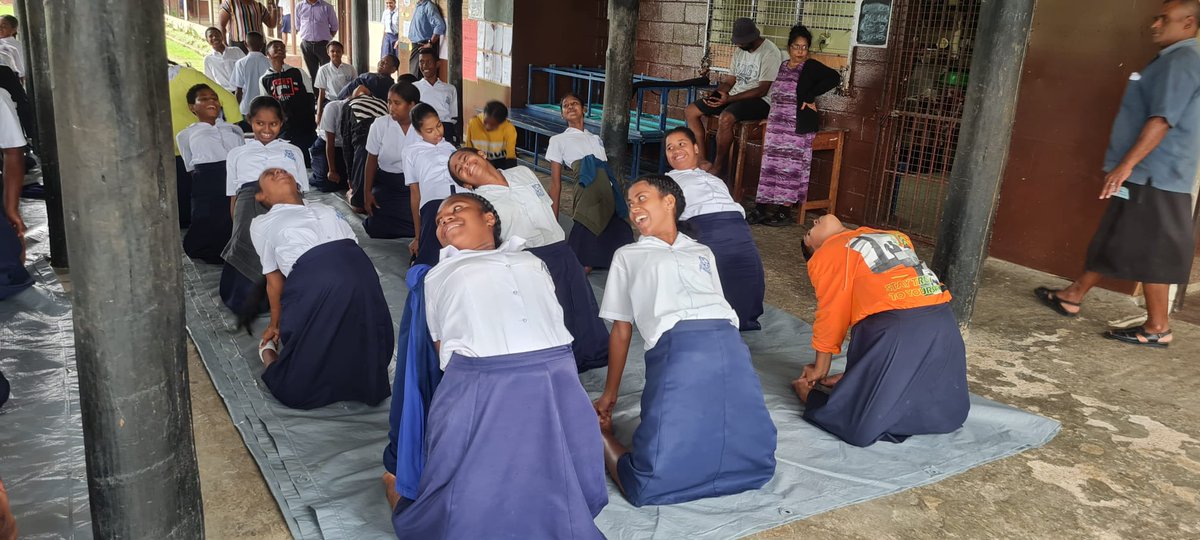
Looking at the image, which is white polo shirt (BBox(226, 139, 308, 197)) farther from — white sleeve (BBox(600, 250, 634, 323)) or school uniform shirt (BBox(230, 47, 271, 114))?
school uniform shirt (BBox(230, 47, 271, 114))

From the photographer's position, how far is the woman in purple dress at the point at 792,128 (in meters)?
7.49

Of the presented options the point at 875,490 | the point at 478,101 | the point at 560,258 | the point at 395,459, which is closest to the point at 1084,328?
the point at 875,490

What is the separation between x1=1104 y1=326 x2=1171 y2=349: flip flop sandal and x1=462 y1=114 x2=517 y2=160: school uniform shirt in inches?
179

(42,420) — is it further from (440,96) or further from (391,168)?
(440,96)

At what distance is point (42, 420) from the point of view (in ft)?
13.1

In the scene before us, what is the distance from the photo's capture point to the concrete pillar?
2.31 m

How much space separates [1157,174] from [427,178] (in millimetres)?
4307

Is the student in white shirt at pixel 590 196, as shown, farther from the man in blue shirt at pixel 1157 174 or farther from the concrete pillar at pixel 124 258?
the concrete pillar at pixel 124 258

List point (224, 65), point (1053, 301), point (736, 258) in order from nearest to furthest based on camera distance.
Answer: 1. point (736, 258)
2. point (1053, 301)
3. point (224, 65)

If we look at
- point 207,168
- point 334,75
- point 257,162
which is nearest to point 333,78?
point 334,75

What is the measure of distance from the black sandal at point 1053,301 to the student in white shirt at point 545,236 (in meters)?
3.06

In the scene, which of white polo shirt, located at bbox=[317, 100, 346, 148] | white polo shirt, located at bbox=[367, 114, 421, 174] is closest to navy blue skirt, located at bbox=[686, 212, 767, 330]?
white polo shirt, located at bbox=[367, 114, 421, 174]

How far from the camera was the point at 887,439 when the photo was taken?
4086 millimetres

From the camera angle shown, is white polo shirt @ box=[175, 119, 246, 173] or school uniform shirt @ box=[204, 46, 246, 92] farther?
school uniform shirt @ box=[204, 46, 246, 92]
